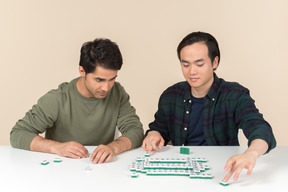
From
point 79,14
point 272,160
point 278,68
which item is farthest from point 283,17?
point 272,160

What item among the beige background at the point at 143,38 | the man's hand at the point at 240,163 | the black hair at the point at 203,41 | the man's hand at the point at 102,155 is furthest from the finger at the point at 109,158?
the beige background at the point at 143,38

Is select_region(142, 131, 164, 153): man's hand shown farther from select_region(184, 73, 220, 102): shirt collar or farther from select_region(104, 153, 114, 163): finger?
select_region(184, 73, 220, 102): shirt collar

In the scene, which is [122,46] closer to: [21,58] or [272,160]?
[21,58]

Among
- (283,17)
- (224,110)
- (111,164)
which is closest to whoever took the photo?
(111,164)

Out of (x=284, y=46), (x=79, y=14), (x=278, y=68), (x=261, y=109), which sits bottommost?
(x=261, y=109)

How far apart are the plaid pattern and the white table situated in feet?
1.18

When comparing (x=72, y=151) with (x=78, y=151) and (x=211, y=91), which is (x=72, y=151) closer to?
(x=78, y=151)

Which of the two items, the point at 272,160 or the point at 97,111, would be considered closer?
the point at 272,160

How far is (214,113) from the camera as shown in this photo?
2.08 m

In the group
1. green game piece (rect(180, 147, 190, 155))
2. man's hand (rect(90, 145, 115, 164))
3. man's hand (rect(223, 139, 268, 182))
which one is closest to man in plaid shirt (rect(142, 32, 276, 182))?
green game piece (rect(180, 147, 190, 155))

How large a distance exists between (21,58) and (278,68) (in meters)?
2.45

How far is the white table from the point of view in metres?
1.25

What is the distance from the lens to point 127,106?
84.6 inches

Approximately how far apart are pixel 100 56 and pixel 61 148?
558 mm
